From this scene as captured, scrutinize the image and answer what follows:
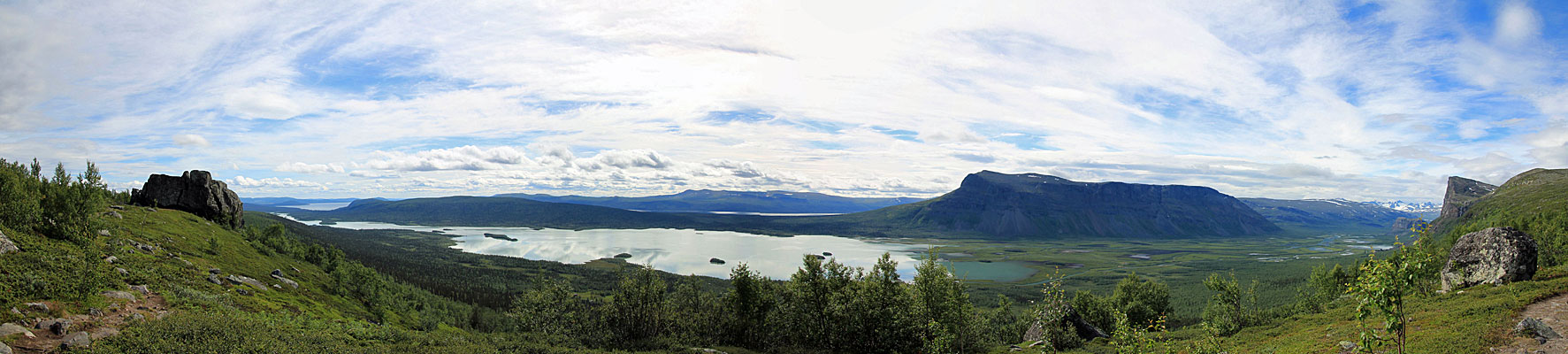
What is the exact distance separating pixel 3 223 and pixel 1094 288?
168372 mm

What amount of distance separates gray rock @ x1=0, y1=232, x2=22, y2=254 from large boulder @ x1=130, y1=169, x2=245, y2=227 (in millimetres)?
64303

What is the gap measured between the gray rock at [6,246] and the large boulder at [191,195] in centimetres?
6430

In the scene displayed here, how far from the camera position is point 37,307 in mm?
15703

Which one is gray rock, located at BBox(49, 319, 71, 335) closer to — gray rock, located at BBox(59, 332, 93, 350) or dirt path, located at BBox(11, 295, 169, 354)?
dirt path, located at BBox(11, 295, 169, 354)

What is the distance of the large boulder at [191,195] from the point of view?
66938 mm

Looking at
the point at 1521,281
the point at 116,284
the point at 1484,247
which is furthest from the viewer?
the point at 1484,247

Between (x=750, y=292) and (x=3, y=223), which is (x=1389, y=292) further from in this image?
(x=3, y=223)

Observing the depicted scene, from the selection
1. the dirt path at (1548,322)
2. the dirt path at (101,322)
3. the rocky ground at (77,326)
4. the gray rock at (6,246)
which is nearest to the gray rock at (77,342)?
the rocky ground at (77,326)

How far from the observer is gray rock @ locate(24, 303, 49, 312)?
15.6 meters

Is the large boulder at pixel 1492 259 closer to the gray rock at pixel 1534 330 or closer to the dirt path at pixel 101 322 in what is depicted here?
the gray rock at pixel 1534 330

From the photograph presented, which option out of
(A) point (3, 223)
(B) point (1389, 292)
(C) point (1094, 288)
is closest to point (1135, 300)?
(B) point (1389, 292)

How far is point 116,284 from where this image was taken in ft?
64.1

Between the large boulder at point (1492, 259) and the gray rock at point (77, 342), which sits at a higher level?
the large boulder at point (1492, 259)

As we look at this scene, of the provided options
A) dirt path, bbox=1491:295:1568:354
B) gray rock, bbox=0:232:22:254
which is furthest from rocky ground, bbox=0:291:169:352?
dirt path, bbox=1491:295:1568:354
